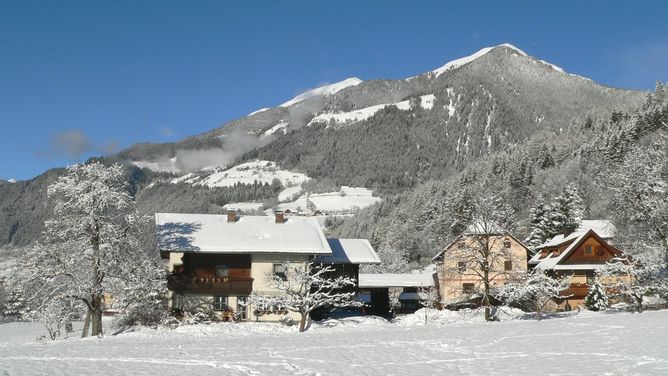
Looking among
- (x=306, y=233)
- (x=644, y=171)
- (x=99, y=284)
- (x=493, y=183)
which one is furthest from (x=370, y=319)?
(x=493, y=183)

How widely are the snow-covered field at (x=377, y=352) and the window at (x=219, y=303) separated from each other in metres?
6.06

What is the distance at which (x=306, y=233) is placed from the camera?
4928cm

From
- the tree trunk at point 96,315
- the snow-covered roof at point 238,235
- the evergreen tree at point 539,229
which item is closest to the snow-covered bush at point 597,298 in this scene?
the snow-covered roof at point 238,235

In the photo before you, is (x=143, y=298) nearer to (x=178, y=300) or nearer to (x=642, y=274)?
(x=178, y=300)

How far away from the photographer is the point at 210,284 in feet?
147

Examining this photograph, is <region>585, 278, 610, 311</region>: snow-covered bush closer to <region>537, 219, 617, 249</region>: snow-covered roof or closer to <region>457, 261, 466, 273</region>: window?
<region>457, 261, 466, 273</region>: window

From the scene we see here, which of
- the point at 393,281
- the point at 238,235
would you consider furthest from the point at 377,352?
the point at 393,281

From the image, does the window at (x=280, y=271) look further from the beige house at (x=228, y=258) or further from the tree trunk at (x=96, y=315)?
the tree trunk at (x=96, y=315)

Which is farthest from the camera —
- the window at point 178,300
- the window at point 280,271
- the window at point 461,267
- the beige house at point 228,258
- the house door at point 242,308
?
the window at point 280,271

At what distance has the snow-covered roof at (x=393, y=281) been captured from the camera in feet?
215

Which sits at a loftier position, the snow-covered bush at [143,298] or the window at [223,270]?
the window at [223,270]

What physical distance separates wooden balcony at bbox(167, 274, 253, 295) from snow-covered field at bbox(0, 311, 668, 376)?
5458 millimetres

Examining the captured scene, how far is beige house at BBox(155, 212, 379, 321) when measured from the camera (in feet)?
147

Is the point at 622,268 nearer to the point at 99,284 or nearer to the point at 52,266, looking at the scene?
the point at 99,284
